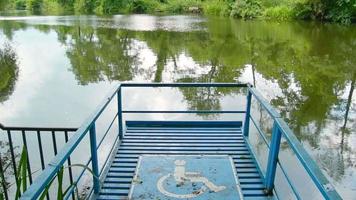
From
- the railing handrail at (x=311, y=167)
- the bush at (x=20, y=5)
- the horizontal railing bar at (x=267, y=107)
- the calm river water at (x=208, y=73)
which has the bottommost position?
the calm river water at (x=208, y=73)

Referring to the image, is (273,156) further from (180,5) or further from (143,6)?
(143,6)

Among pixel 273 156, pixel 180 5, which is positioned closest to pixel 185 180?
pixel 273 156

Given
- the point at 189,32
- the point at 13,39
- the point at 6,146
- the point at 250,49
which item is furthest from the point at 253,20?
the point at 6,146

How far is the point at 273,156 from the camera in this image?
10.6ft

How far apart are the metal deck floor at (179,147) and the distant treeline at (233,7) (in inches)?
669

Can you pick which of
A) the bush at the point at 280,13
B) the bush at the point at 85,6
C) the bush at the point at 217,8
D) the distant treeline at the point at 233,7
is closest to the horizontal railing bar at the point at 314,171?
the distant treeline at the point at 233,7

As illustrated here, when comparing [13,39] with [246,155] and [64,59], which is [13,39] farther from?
[246,155]

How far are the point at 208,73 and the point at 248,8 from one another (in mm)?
23988

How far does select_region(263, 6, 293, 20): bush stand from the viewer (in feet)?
107

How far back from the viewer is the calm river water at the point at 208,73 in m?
8.35

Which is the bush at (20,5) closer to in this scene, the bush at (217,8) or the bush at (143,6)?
the bush at (143,6)

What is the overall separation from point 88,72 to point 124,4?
148ft

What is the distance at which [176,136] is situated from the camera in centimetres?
513

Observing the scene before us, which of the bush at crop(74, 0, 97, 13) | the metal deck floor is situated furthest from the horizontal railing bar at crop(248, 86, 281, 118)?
the bush at crop(74, 0, 97, 13)
